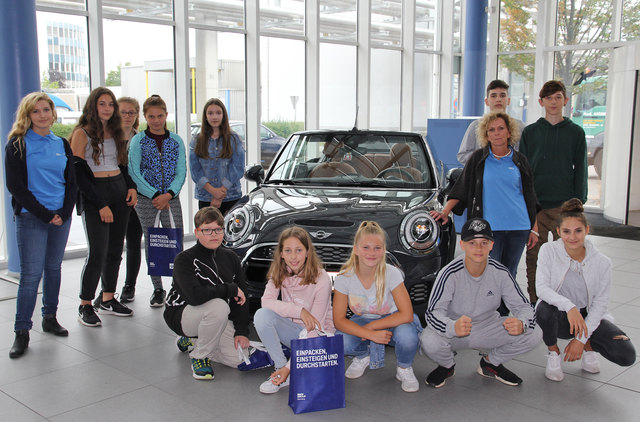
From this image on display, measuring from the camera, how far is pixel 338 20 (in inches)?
385

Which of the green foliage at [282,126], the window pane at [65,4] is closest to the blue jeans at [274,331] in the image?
the window pane at [65,4]

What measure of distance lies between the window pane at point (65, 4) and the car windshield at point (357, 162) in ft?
11.0

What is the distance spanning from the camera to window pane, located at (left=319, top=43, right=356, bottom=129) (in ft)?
32.0

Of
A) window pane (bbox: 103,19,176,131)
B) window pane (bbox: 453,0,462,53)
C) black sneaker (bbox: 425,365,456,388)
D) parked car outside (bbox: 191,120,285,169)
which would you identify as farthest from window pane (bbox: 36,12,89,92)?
window pane (bbox: 453,0,462,53)

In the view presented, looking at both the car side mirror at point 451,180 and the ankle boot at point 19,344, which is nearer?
the ankle boot at point 19,344

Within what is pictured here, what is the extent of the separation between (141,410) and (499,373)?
1.79m

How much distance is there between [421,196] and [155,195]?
1.87 metres

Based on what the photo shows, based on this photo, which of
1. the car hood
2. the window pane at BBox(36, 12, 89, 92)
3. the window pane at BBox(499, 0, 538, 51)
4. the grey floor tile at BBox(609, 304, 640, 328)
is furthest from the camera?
the window pane at BBox(499, 0, 538, 51)

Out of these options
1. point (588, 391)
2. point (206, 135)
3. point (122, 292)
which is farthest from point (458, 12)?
point (588, 391)

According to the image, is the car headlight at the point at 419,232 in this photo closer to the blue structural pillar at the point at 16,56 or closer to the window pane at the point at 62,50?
the blue structural pillar at the point at 16,56

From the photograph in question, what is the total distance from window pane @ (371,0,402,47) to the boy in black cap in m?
7.81

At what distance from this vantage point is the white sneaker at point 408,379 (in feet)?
10.4

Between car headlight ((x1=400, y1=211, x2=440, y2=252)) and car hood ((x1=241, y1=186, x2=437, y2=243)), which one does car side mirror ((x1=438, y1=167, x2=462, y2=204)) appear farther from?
car headlight ((x1=400, y1=211, x2=440, y2=252))

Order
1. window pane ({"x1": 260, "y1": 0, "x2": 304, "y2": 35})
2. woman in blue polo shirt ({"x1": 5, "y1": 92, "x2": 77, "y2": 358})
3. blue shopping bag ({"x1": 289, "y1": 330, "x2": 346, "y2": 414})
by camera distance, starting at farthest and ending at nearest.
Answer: window pane ({"x1": 260, "y1": 0, "x2": 304, "y2": 35}), woman in blue polo shirt ({"x1": 5, "y1": 92, "x2": 77, "y2": 358}), blue shopping bag ({"x1": 289, "y1": 330, "x2": 346, "y2": 414})
